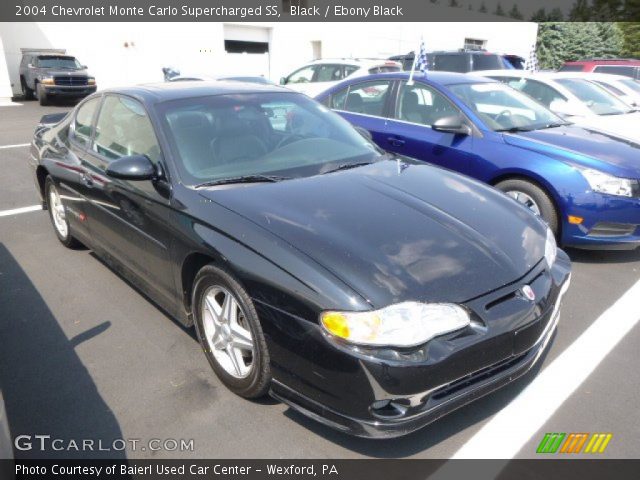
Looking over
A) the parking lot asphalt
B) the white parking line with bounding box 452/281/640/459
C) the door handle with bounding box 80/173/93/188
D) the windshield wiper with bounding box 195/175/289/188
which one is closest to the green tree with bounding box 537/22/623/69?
the white parking line with bounding box 452/281/640/459

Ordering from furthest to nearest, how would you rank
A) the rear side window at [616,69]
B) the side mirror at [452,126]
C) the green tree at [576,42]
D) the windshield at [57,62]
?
the green tree at [576,42] → the windshield at [57,62] → the rear side window at [616,69] → the side mirror at [452,126]

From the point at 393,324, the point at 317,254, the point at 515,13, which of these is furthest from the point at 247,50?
the point at 515,13

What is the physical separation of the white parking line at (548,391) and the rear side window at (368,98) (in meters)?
3.30

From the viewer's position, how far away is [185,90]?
12.0 feet

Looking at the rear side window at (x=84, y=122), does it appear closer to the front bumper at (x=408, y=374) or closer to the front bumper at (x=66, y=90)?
the front bumper at (x=408, y=374)

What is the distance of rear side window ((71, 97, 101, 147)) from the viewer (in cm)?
416

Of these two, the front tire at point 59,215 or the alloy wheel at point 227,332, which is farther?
the front tire at point 59,215

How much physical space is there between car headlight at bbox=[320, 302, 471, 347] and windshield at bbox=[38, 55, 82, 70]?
2060 centimetres

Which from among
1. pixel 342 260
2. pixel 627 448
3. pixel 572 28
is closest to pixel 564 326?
pixel 627 448

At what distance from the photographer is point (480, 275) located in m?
2.38

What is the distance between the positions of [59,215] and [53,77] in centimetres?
1580

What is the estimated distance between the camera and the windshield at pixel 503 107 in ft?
16.9

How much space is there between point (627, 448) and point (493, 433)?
61 cm

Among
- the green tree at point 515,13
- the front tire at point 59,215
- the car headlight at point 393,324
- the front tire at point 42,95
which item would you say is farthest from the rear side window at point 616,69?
the green tree at point 515,13
